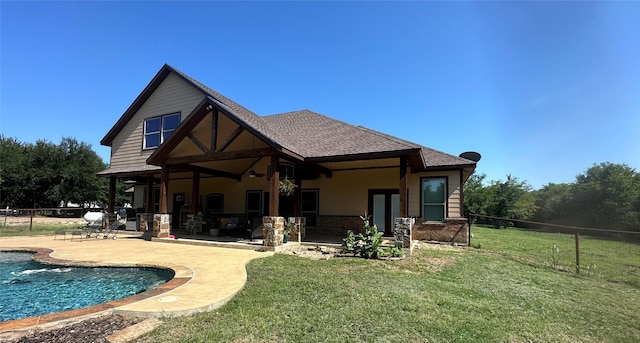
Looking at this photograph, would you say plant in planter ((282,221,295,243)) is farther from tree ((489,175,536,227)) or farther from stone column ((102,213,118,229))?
tree ((489,175,536,227))

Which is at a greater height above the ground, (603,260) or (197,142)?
(197,142)

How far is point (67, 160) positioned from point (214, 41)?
3261cm

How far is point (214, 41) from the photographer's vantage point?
1348 cm

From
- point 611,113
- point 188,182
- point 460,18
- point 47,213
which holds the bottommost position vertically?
point 47,213

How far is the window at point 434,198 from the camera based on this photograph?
1296cm

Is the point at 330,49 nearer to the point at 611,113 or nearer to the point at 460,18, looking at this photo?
the point at 460,18

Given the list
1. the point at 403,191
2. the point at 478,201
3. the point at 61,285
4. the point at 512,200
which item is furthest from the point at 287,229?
the point at 512,200

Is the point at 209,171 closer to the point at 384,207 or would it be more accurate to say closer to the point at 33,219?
the point at 384,207

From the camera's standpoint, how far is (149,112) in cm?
1680

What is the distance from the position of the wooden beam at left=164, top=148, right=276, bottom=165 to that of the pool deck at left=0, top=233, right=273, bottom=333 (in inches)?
119

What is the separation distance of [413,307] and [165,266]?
565cm

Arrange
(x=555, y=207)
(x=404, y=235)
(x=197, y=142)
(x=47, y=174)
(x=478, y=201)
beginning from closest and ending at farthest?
(x=404, y=235) → (x=197, y=142) → (x=555, y=207) → (x=47, y=174) → (x=478, y=201)

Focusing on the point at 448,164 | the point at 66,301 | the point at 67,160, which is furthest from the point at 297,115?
the point at 67,160

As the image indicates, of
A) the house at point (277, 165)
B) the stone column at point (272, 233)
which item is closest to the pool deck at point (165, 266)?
the stone column at point (272, 233)
